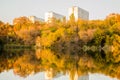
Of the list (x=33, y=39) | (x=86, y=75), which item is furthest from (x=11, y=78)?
(x=33, y=39)

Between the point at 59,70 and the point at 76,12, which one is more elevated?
the point at 76,12

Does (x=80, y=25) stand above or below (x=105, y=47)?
above

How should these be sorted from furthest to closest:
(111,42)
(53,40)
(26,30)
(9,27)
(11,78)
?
(9,27) → (26,30) → (53,40) → (111,42) → (11,78)

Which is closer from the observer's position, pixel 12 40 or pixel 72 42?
pixel 72 42

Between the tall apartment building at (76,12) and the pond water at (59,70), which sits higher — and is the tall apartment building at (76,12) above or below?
above

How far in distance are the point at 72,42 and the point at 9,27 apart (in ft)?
37.4

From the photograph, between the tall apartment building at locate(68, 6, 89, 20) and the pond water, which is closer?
the pond water

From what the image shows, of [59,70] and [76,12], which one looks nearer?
[59,70]

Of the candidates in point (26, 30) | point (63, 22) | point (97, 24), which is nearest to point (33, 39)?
point (26, 30)

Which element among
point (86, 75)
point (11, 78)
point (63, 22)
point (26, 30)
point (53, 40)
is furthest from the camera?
point (26, 30)

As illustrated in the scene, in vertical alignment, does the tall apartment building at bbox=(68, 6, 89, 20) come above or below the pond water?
above

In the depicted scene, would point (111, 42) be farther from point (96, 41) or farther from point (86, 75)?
point (86, 75)

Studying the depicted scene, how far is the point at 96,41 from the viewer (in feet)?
106

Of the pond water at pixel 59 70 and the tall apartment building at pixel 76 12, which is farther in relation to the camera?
the tall apartment building at pixel 76 12
